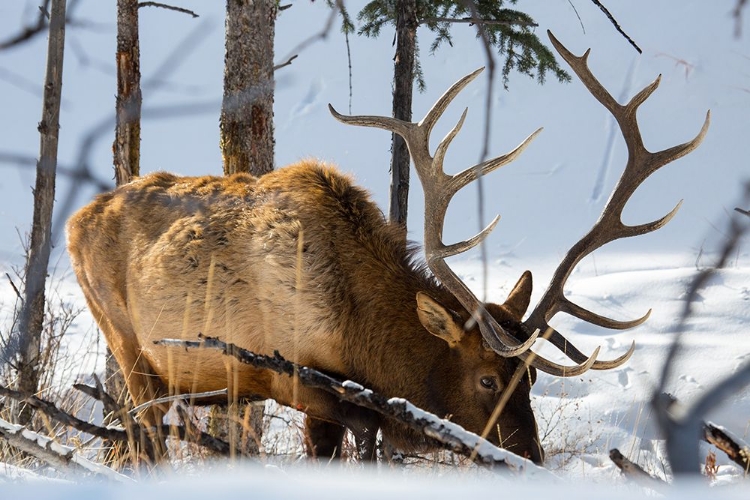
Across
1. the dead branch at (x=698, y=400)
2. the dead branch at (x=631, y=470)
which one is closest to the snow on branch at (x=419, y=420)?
the dead branch at (x=631, y=470)

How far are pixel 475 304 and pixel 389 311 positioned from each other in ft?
1.64

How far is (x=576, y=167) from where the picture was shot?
22.5 m

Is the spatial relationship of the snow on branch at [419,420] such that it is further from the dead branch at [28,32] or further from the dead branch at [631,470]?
the dead branch at [28,32]

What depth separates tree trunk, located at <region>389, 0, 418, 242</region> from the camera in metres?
6.84

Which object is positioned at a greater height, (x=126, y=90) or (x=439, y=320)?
(x=126, y=90)

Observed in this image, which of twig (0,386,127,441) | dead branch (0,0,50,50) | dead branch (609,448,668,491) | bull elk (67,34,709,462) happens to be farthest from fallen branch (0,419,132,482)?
bull elk (67,34,709,462)

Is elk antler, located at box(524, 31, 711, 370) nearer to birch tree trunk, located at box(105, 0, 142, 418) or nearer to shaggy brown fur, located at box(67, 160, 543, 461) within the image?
shaggy brown fur, located at box(67, 160, 543, 461)

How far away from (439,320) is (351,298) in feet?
1.76

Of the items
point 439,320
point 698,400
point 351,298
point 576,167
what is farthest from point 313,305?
point 576,167

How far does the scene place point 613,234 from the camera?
16.2 feet

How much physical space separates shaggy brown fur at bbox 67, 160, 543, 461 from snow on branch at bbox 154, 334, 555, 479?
111cm

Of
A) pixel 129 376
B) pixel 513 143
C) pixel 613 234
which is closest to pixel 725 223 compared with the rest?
pixel 613 234

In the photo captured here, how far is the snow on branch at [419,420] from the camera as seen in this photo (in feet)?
7.23

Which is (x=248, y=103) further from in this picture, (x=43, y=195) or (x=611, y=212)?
(x=611, y=212)
